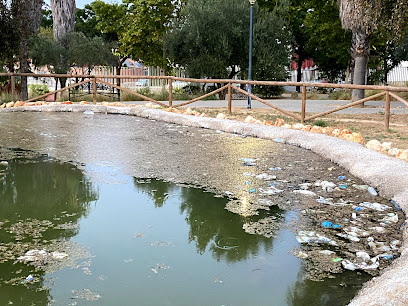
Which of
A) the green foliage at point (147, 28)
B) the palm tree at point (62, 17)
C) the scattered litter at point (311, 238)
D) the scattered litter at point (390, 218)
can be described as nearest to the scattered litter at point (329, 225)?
the scattered litter at point (311, 238)

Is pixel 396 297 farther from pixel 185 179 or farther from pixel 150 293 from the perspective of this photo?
pixel 185 179

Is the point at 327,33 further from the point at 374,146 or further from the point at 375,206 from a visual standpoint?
the point at 375,206

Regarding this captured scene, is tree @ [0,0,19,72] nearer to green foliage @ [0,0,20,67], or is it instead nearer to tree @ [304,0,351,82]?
green foliage @ [0,0,20,67]

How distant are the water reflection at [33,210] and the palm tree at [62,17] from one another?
22.8 metres

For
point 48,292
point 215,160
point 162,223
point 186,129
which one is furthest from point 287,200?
point 186,129

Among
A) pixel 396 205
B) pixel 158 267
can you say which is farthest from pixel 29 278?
pixel 396 205

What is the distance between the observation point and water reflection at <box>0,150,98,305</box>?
13.4 ft

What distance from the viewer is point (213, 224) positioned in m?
5.71

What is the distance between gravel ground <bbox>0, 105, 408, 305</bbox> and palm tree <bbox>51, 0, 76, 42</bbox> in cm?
1620

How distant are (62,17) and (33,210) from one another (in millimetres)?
26479

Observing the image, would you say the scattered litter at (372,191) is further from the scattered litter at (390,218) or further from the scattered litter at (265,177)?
the scattered litter at (265,177)

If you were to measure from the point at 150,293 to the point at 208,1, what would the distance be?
85.3 ft

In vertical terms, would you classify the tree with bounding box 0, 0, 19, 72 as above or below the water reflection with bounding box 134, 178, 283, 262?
above

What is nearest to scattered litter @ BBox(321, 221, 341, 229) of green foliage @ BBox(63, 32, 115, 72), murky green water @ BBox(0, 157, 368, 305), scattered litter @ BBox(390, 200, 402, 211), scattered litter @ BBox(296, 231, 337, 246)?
scattered litter @ BBox(296, 231, 337, 246)
